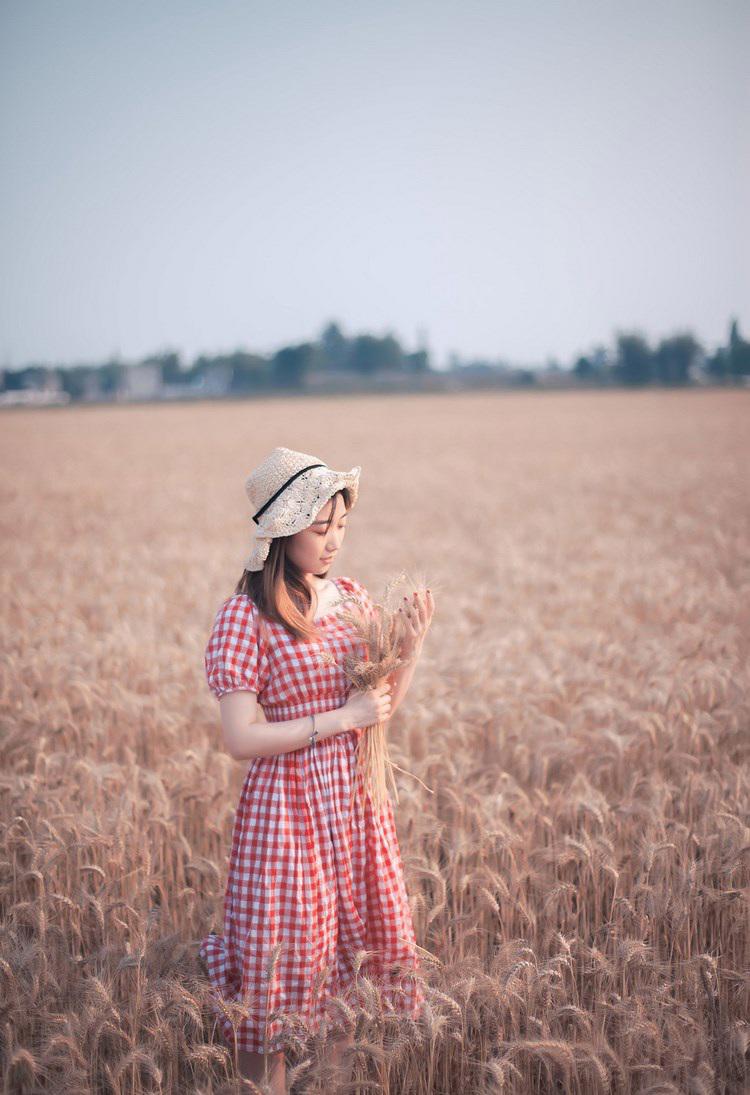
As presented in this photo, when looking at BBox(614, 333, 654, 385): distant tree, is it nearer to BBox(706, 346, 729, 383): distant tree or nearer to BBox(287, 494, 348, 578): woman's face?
BBox(706, 346, 729, 383): distant tree

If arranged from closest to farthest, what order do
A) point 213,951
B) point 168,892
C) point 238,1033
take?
point 238,1033 → point 213,951 → point 168,892

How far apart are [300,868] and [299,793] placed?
0.22 meters

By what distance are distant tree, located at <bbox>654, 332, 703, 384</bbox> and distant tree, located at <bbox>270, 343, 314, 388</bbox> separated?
41110 millimetres

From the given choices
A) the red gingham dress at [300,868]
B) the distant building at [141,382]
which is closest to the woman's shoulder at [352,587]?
the red gingham dress at [300,868]

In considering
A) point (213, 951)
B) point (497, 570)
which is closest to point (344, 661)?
point (213, 951)

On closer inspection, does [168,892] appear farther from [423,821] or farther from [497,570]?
[497,570]

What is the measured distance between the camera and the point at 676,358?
7438 centimetres

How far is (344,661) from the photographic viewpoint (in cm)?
257

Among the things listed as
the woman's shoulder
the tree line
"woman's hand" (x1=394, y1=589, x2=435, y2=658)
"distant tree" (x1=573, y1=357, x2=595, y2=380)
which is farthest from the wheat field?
"distant tree" (x1=573, y1=357, x2=595, y2=380)

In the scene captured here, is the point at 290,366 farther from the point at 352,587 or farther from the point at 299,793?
the point at 299,793

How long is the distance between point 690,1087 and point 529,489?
17.8 metres

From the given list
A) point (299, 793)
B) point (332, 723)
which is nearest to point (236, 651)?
point (332, 723)

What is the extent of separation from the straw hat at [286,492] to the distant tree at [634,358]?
263 ft

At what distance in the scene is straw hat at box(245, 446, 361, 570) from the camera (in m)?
2.41
